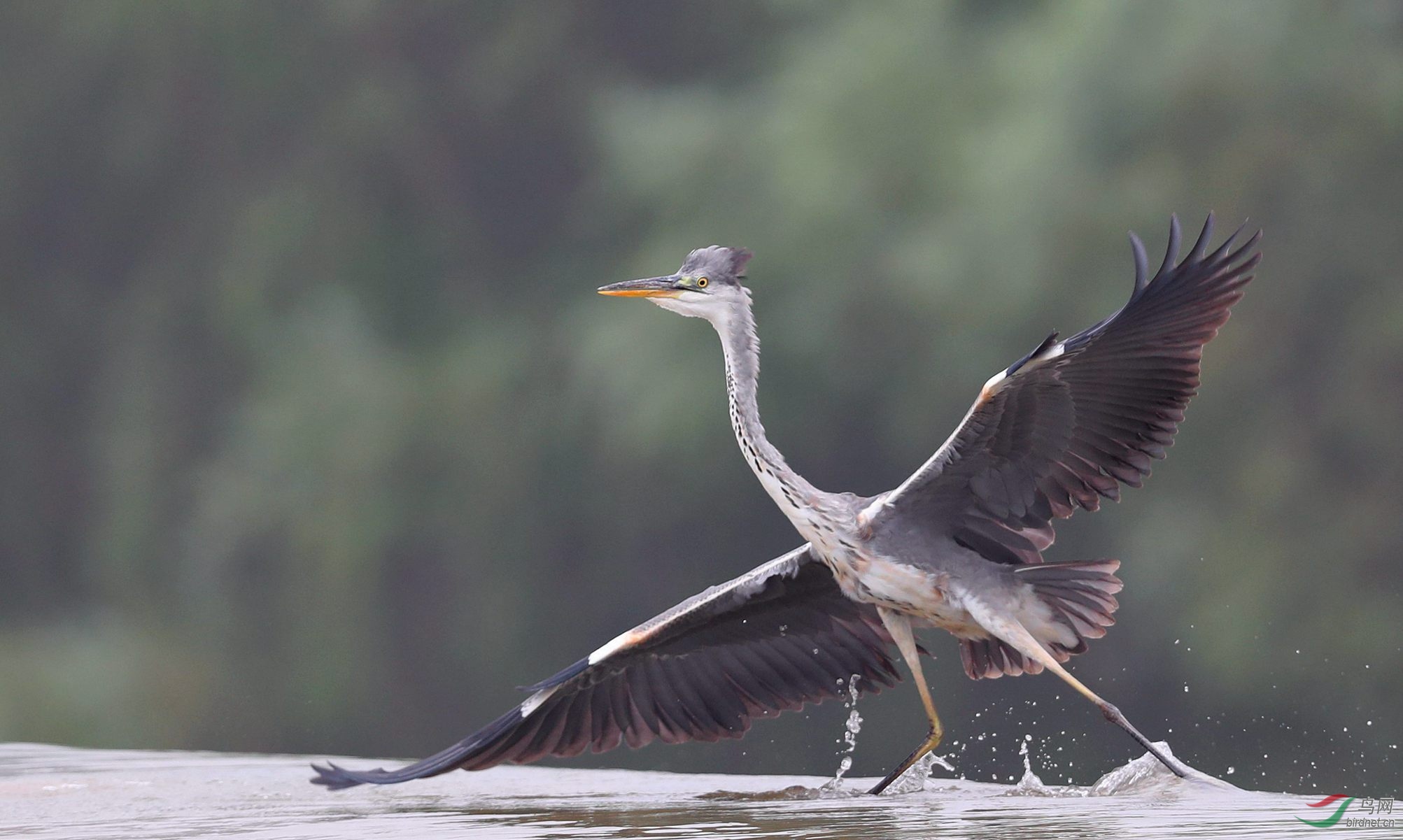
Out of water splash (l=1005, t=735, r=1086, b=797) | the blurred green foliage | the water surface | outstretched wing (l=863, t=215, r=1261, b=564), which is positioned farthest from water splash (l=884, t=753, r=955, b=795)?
the blurred green foliage

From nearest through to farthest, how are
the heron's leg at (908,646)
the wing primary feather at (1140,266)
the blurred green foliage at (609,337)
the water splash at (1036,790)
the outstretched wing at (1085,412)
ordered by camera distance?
the wing primary feather at (1140,266) → the outstretched wing at (1085,412) → the water splash at (1036,790) → the heron's leg at (908,646) → the blurred green foliage at (609,337)

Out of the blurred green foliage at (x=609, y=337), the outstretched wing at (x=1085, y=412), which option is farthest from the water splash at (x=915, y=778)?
the blurred green foliage at (x=609, y=337)

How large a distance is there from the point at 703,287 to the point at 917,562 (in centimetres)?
135

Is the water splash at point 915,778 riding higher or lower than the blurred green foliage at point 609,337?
lower

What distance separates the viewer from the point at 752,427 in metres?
7.08

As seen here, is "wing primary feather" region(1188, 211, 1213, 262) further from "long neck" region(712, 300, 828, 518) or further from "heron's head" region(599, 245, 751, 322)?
"heron's head" region(599, 245, 751, 322)

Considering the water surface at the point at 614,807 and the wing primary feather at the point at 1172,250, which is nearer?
the water surface at the point at 614,807

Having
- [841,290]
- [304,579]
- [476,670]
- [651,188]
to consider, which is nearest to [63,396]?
[304,579]

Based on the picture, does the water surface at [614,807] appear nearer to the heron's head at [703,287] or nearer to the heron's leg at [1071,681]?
the heron's leg at [1071,681]

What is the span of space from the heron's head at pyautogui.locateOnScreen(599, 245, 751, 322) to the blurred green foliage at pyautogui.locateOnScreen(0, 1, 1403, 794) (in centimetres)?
724

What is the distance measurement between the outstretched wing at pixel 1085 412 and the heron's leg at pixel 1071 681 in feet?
1.23

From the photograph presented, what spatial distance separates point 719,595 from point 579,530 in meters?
10.8

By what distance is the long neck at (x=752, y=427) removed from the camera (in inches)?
270

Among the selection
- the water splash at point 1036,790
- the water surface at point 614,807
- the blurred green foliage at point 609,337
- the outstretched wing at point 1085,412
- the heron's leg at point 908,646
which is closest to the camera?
the water surface at point 614,807
